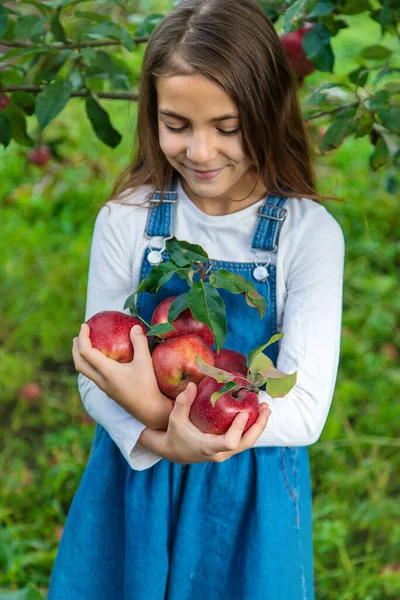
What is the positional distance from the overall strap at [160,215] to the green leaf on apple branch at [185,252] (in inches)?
9.1

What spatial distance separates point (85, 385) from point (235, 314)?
0.29 meters

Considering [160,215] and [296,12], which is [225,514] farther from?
[296,12]

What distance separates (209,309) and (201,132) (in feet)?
0.99

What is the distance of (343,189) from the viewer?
3.76 meters

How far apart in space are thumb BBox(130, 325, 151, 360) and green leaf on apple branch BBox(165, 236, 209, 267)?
0.12 meters

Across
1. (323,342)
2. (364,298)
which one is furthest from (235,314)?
(364,298)

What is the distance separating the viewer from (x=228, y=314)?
4.56 feet

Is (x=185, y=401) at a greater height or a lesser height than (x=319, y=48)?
lesser

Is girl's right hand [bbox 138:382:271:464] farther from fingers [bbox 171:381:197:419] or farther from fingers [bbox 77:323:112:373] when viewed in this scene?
A: fingers [bbox 77:323:112:373]

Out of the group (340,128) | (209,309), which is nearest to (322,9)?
(340,128)

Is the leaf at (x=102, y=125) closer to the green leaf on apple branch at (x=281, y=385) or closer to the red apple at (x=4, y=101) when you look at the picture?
the red apple at (x=4, y=101)

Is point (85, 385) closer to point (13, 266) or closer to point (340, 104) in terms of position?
point (340, 104)

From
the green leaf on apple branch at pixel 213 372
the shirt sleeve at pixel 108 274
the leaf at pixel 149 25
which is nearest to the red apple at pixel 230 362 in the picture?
the green leaf on apple branch at pixel 213 372

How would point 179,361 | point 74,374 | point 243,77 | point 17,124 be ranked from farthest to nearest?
point 74,374
point 17,124
point 243,77
point 179,361
